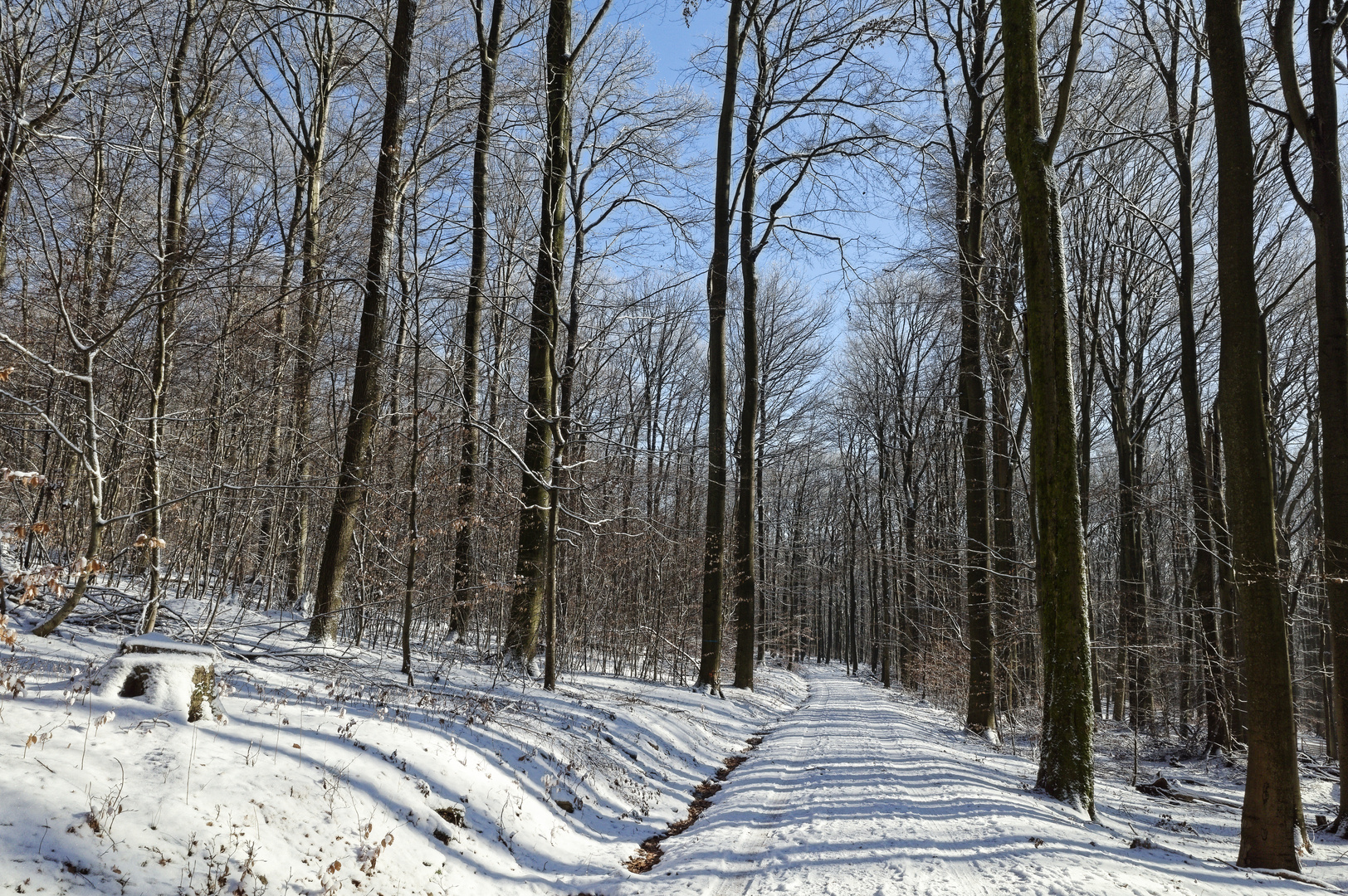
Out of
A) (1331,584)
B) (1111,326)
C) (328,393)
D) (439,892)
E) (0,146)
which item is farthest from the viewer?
(1111,326)

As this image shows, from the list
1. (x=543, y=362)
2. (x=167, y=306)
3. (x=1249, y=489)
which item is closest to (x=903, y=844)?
(x=1249, y=489)

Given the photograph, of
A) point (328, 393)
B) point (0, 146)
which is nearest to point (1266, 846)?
point (0, 146)

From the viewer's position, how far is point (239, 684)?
6.17m

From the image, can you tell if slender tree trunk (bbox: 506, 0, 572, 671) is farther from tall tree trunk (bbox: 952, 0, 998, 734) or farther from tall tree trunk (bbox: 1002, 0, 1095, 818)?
tall tree trunk (bbox: 952, 0, 998, 734)

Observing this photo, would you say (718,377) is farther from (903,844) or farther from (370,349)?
(903,844)

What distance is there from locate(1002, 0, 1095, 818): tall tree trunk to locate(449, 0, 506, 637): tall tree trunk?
6585mm

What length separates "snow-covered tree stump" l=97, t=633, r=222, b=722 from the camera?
187 inches

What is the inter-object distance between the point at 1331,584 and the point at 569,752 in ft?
30.9

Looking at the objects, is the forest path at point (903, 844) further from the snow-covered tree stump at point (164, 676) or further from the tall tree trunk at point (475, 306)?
the tall tree trunk at point (475, 306)

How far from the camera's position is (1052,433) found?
26.7ft

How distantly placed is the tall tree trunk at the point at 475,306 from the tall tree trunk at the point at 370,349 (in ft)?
3.71

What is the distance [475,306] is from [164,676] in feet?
34.6

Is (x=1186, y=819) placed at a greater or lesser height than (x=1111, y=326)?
lesser

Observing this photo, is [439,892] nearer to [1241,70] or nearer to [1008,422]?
[1241,70]
